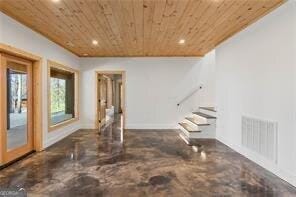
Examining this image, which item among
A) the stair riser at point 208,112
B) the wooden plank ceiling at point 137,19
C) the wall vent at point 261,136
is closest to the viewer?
the wooden plank ceiling at point 137,19

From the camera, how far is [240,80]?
5.18m

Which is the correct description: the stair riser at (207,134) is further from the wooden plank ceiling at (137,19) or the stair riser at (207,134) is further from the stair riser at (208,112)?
the wooden plank ceiling at (137,19)

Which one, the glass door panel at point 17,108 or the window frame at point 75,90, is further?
the window frame at point 75,90

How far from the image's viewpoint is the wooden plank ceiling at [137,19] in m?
3.65

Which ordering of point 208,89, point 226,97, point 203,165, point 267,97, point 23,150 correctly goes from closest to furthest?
point 267,97, point 203,165, point 23,150, point 226,97, point 208,89

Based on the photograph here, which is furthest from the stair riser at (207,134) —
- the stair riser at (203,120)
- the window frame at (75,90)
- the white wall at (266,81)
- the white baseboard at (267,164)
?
the window frame at (75,90)

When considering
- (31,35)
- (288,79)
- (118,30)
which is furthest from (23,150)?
(288,79)

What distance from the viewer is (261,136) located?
4.24 metres

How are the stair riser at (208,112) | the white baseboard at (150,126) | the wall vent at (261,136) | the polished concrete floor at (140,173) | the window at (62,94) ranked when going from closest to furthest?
the polished concrete floor at (140,173) → the wall vent at (261,136) → the window at (62,94) → the stair riser at (208,112) → the white baseboard at (150,126)

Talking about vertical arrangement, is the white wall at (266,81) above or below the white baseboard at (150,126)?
above

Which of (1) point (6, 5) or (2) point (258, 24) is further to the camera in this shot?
(2) point (258, 24)

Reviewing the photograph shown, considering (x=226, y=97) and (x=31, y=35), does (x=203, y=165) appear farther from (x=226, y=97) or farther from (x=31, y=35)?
(x=31, y=35)

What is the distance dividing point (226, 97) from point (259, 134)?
1801 millimetres

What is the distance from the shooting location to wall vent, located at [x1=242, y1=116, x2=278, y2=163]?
152 inches
